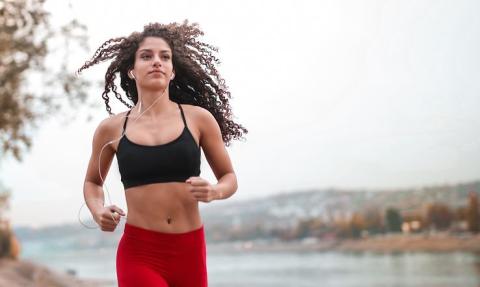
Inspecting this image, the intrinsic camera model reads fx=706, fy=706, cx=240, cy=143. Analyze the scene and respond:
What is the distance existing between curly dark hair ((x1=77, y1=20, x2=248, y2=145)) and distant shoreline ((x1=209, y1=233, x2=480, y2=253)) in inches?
332

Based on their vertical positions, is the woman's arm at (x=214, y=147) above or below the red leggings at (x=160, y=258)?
above

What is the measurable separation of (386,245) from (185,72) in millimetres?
9975

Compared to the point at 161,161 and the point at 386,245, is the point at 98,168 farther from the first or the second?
the point at 386,245

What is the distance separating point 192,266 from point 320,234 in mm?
10981

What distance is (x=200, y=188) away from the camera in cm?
203

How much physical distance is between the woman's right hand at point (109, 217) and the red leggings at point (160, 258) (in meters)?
0.09

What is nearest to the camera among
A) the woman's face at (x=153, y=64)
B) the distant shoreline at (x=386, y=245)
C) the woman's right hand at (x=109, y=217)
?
the woman's right hand at (x=109, y=217)

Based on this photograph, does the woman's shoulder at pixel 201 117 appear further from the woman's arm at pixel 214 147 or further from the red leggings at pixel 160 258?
the red leggings at pixel 160 258

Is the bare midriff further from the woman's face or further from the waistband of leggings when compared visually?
the woman's face

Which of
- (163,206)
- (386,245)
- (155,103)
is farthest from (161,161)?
(386,245)

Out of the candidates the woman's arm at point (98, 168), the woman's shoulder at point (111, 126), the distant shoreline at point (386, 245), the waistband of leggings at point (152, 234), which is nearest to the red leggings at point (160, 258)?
the waistband of leggings at point (152, 234)

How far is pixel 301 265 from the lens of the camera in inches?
557

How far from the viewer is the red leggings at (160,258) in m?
2.18

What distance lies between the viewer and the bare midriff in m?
2.22
